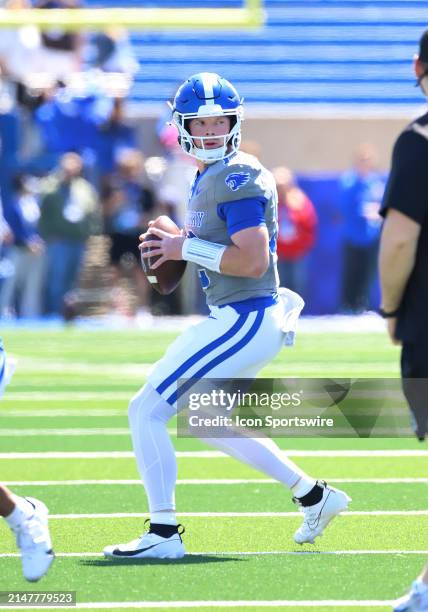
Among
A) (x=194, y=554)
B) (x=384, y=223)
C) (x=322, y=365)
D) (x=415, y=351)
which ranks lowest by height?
(x=322, y=365)

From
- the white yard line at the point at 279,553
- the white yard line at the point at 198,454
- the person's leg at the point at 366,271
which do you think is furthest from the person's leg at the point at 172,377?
the person's leg at the point at 366,271

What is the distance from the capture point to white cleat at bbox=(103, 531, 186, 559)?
204 inches

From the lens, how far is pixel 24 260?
51.2 ft

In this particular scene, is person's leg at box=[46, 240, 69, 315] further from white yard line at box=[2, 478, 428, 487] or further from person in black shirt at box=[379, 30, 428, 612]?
person in black shirt at box=[379, 30, 428, 612]

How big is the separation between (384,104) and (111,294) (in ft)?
16.9

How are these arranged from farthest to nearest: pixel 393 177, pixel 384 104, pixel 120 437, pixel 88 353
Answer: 1. pixel 384 104
2. pixel 88 353
3. pixel 120 437
4. pixel 393 177

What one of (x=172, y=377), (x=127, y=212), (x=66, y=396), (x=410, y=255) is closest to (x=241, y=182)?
(x=172, y=377)

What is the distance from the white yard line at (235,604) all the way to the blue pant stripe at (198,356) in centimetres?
99

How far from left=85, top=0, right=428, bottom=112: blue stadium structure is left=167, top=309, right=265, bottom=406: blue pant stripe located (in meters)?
13.2

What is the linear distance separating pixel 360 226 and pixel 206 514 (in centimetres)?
1004

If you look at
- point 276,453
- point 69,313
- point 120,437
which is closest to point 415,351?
point 276,453

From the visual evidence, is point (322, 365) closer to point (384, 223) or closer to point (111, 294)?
point (111, 294)

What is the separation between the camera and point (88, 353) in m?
12.2

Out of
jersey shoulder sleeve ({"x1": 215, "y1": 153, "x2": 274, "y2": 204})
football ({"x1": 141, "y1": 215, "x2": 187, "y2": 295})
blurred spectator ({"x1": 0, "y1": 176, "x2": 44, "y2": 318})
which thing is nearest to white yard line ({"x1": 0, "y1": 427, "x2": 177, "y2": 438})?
football ({"x1": 141, "y1": 215, "x2": 187, "y2": 295})
